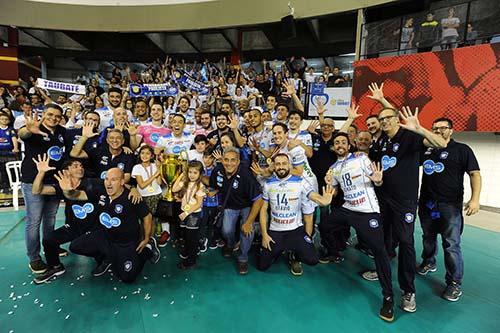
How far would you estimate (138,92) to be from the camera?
6.21 meters

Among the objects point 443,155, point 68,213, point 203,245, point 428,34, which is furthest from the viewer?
point 428,34

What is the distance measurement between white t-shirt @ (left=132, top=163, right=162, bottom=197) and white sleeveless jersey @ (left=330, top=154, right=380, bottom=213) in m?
2.32

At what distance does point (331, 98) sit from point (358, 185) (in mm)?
6459

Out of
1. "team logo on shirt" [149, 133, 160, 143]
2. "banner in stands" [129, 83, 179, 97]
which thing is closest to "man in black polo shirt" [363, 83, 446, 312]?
"team logo on shirt" [149, 133, 160, 143]

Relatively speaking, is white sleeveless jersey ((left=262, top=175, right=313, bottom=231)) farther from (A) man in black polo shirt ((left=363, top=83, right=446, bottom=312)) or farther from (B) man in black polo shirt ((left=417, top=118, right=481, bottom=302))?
(B) man in black polo shirt ((left=417, top=118, right=481, bottom=302))

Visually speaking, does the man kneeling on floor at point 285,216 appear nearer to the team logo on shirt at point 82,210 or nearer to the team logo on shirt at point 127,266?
the team logo on shirt at point 127,266

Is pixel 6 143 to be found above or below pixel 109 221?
above

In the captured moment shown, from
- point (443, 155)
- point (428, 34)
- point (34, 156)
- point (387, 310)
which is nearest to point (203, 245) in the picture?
point (34, 156)

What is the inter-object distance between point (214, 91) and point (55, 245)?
648 centimetres

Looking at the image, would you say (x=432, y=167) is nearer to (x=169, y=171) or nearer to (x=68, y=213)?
(x=169, y=171)

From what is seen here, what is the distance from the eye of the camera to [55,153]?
10.0ft

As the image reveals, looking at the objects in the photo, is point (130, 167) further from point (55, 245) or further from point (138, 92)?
point (138, 92)

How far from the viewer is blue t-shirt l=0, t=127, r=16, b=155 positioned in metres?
6.14

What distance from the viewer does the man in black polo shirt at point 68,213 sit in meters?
2.89
